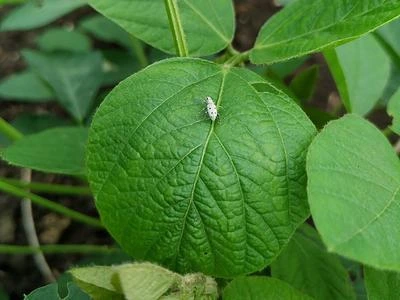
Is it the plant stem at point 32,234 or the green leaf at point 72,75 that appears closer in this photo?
the plant stem at point 32,234

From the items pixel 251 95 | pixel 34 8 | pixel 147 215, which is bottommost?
pixel 147 215

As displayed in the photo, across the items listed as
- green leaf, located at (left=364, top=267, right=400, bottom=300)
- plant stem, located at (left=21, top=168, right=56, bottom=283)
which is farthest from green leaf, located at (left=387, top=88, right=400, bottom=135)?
plant stem, located at (left=21, top=168, right=56, bottom=283)

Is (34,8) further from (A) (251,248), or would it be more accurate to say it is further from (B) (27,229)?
(A) (251,248)

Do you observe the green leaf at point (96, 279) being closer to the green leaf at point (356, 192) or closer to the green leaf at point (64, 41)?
the green leaf at point (356, 192)

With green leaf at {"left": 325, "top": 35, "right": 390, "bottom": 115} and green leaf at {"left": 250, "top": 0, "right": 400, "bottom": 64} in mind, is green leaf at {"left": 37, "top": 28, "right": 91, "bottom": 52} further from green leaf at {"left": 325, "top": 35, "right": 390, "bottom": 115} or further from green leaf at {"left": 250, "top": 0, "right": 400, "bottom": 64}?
green leaf at {"left": 250, "top": 0, "right": 400, "bottom": 64}

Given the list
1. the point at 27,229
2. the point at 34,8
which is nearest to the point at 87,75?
the point at 34,8

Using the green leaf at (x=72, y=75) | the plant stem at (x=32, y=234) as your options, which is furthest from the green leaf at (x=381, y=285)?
the green leaf at (x=72, y=75)
